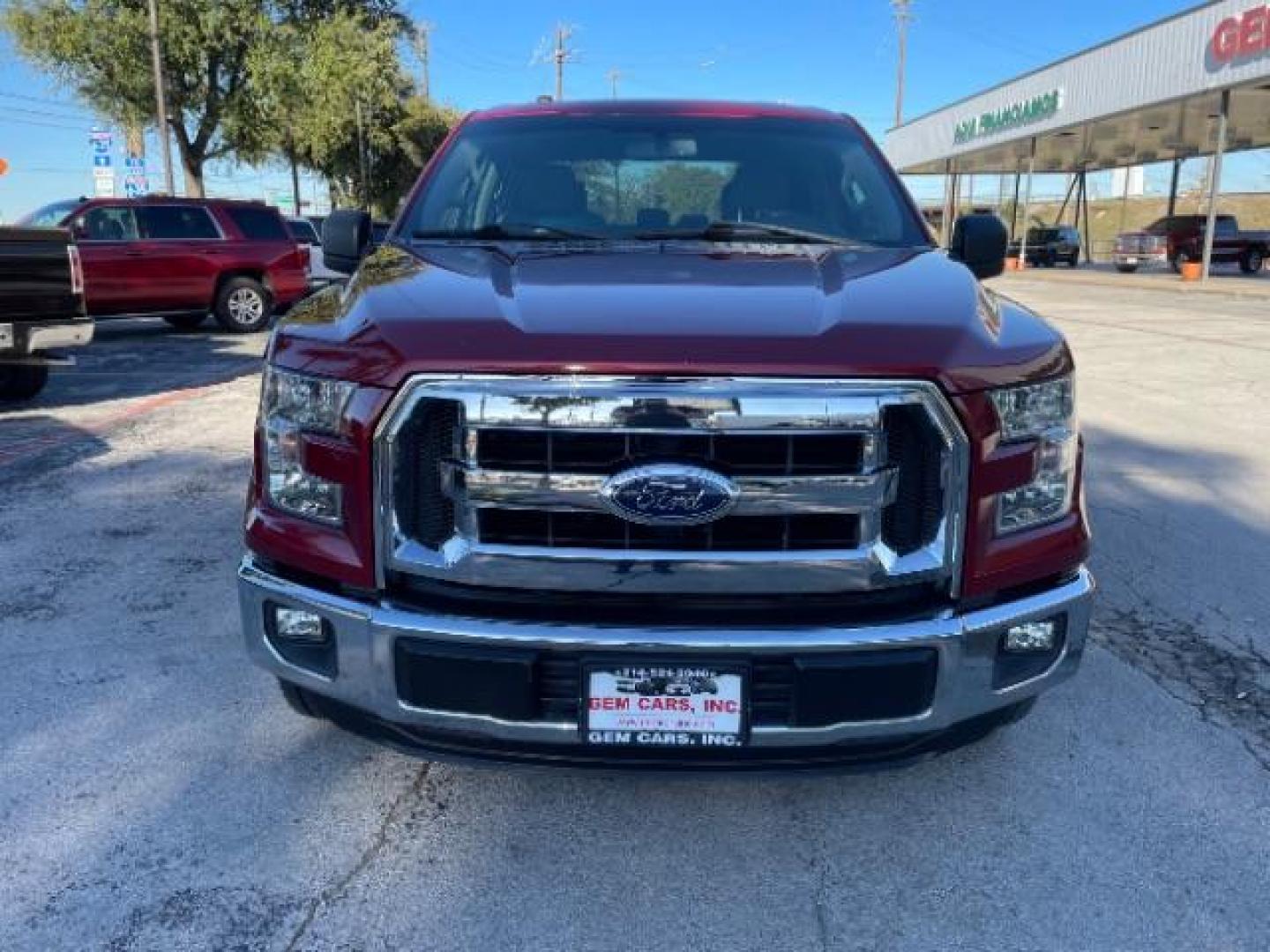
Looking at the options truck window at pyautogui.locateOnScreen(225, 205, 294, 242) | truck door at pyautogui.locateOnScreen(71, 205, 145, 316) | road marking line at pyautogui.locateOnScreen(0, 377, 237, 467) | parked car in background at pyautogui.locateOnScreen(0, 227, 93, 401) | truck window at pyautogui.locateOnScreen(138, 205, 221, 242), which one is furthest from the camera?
truck window at pyautogui.locateOnScreen(225, 205, 294, 242)

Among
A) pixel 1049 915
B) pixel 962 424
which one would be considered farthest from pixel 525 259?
pixel 1049 915

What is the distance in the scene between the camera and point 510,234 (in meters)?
3.41

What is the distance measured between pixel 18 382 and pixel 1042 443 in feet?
28.9

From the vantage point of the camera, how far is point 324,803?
8.95 ft

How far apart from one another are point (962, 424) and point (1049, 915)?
3.67ft

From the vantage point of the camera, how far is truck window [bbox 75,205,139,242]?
1345 centimetres

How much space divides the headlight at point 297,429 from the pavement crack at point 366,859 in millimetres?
840

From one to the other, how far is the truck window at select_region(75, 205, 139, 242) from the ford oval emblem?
13.6m

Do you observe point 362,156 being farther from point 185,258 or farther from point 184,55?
point 185,258

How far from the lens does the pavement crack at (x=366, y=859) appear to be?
228 centimetres

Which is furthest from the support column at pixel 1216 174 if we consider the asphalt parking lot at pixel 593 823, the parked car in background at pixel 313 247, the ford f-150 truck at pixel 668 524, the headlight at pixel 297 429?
the headlight at pixel 297 429

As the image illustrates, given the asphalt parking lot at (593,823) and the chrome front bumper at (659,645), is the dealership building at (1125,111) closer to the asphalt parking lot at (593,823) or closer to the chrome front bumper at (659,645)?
the asphalt parking lot at (593,823)

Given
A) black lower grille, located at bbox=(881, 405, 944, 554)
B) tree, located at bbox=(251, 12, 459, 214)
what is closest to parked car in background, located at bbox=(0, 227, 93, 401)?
black lower grille, located at bbox=(881, 405, 944, 554)

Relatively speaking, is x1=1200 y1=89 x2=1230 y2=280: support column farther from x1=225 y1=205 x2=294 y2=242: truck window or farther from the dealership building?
x1=225 y1=205 x2=294 y2=242: truck window
